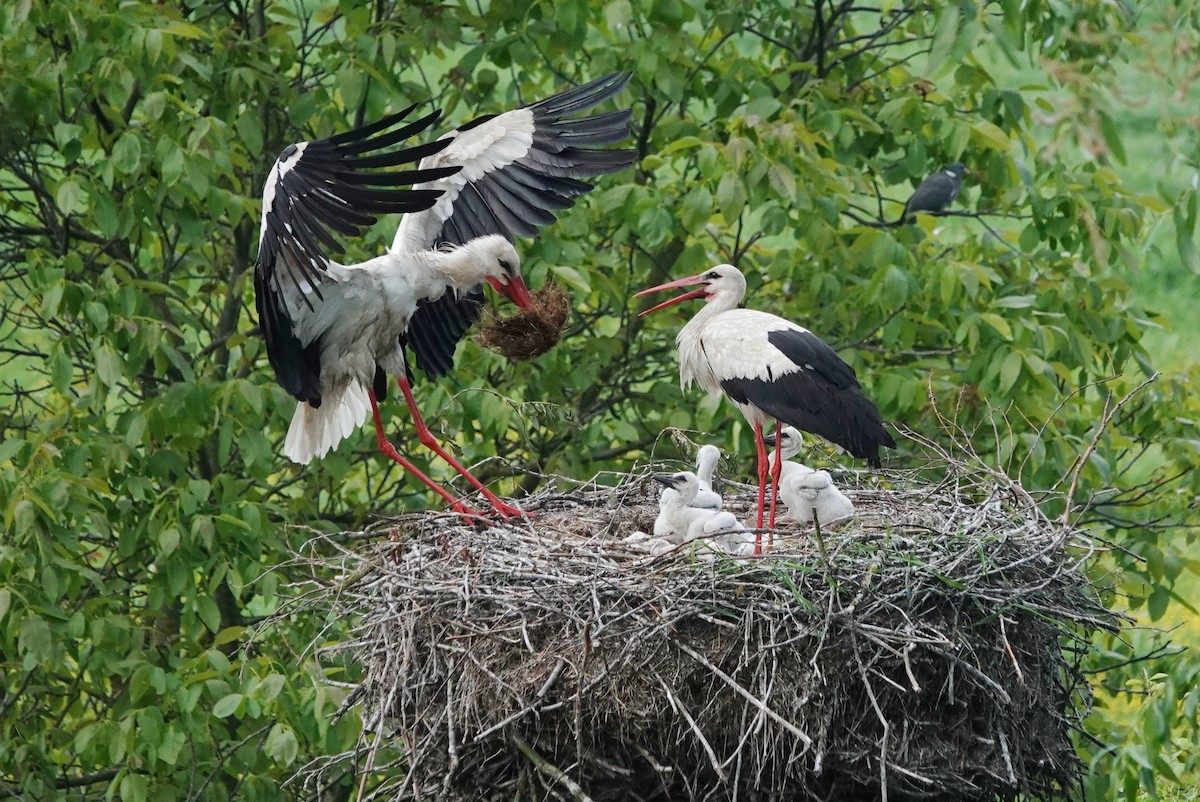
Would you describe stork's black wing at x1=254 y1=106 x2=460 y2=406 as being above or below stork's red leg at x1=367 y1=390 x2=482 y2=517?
above

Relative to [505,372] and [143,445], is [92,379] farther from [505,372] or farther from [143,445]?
[505,372]

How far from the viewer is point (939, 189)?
7.85m

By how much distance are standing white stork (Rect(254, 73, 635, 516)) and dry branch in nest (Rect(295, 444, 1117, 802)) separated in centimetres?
98

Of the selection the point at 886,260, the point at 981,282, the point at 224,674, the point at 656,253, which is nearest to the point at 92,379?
the point at 224,674

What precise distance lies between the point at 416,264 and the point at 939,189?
115 inches

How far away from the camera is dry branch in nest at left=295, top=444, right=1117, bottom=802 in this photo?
446cm

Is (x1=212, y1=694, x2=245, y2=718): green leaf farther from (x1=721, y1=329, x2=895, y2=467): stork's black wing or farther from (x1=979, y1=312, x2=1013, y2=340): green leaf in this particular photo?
(x1=979, y1=312, x2=1013, y2=340): green leaf

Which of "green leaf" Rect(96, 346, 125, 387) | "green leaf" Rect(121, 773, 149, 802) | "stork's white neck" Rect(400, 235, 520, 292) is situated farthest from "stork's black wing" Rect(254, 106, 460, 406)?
"green leaf" Rect(121, 773, 149, 802)

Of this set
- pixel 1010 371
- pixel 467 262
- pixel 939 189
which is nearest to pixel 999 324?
pixel 1010 371

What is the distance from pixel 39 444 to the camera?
21.3 ft

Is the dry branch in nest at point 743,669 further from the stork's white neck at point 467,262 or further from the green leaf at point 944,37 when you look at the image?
the green leaf at point 944,37

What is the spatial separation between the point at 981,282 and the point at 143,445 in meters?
3.68

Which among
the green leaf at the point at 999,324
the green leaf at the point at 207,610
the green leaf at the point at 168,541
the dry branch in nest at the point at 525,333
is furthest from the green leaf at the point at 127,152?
the green leaf at the point at 999,324

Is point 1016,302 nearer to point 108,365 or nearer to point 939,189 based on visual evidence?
point 939,189
